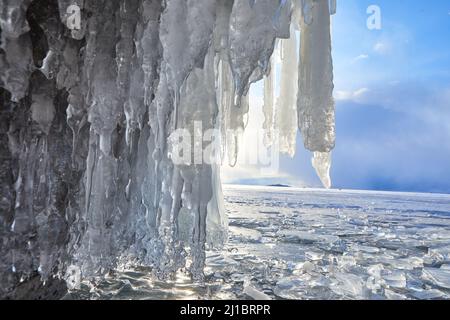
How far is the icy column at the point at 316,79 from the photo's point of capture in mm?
5844

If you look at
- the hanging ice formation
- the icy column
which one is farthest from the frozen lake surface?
the icy column

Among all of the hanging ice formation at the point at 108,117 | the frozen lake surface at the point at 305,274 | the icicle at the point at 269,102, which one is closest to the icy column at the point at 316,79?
the hanging ice formation at the point at 108,117

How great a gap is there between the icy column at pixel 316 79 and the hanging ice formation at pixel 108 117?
2.06ft

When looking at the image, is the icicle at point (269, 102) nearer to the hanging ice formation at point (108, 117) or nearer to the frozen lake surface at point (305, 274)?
the hanging ice formation at point (108, 117)

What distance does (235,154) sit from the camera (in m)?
7.79

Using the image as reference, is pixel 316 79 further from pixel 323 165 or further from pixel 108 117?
pixel 108 117

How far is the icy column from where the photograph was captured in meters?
5.84

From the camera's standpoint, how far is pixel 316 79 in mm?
5852

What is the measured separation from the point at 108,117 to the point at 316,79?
3894mm

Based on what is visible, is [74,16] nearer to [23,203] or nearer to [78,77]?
[78,77]

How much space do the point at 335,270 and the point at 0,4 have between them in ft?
11.8

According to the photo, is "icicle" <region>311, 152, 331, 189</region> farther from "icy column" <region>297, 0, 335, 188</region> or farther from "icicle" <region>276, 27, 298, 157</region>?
"icy column" <region>297, 0, 335, 188</region>

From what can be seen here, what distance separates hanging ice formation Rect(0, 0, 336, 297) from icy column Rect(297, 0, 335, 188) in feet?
2.06
